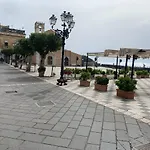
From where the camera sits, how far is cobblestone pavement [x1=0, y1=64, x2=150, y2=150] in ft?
11.5

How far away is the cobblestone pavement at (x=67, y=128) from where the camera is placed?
3506 mm

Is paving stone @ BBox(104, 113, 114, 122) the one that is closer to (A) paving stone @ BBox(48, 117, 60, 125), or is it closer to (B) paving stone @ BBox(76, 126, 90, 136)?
(B) paving stone @ BBox(76, 126, 90, 136)

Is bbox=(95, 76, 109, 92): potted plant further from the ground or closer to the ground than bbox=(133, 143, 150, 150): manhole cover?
further from the ground

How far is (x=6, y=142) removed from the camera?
349 cm

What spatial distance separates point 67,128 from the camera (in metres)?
4.33

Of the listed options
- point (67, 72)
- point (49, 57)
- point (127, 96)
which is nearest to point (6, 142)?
point (127, 96)

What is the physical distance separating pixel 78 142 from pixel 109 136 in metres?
0.76

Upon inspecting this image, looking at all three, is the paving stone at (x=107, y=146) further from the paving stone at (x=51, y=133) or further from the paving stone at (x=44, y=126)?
the paving stone at (x=44, y=126)

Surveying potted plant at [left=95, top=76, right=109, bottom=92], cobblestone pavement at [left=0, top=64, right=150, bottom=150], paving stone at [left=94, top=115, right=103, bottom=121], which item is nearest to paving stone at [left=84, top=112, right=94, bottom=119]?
cobblestone pavement at [left=0, top=64, right=150, bottom=150]

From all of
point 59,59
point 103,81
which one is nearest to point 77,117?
point 103,81

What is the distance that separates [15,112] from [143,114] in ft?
12.8

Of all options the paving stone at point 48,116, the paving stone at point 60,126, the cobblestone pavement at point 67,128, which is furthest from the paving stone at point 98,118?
the paving stone at point 48,116

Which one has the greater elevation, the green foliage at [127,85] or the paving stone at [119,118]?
the green foliage at [127,85]

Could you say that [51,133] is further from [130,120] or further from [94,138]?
[130,120]
